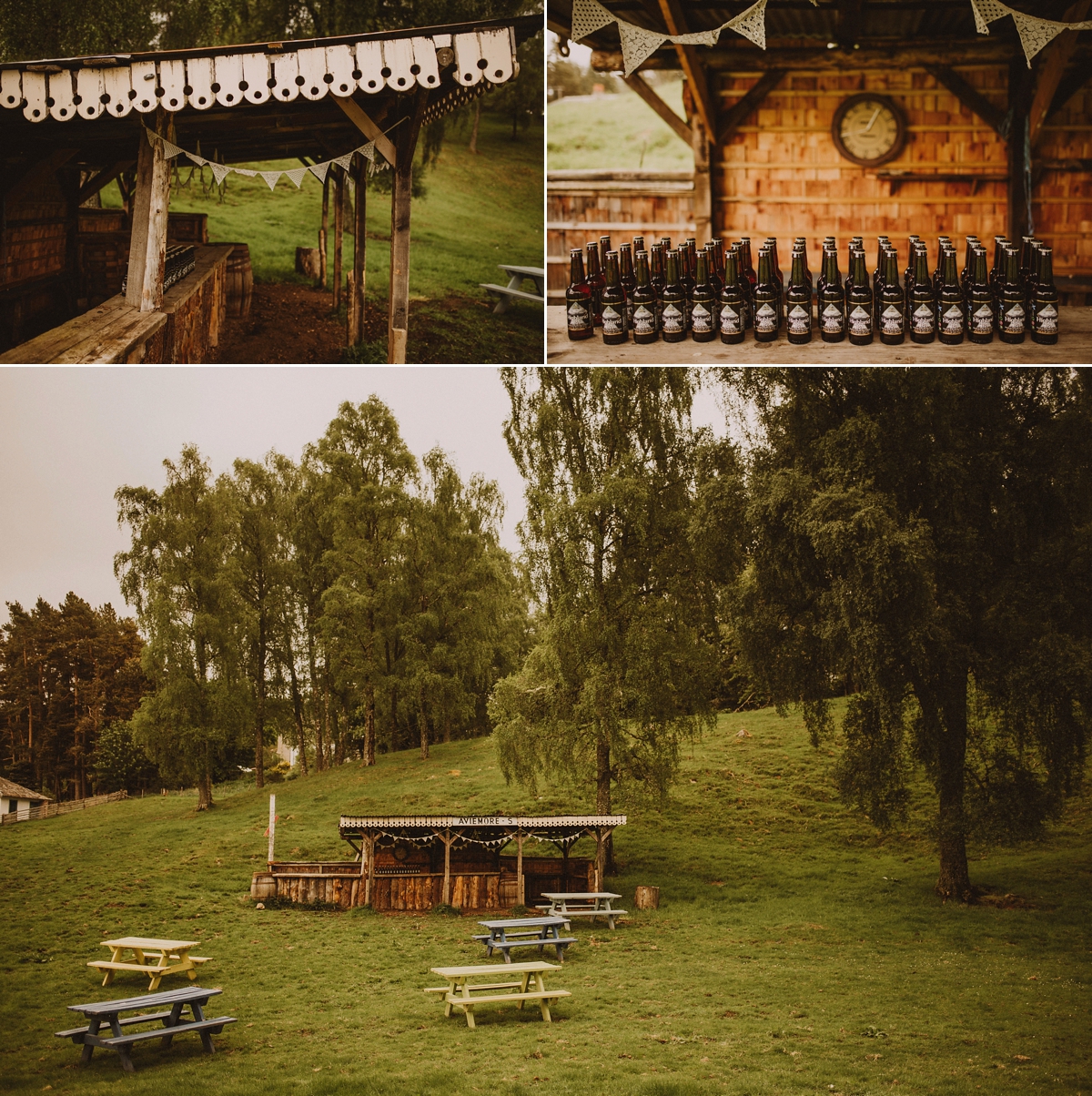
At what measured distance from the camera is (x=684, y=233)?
8070mm

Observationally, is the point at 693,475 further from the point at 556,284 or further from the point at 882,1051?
the point at 882,1051

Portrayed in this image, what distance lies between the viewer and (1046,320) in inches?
186

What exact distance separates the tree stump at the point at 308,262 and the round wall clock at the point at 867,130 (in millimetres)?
3666

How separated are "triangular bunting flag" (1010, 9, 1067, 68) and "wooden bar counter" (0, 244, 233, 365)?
175 inches

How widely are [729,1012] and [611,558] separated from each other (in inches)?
226

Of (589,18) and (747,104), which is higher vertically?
(747,104)

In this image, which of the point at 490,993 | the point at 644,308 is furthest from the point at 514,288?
the point at 490,993

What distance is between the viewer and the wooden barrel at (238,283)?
292 inches

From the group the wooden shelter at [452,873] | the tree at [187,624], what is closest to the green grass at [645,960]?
the wooden shelter at [452,873]

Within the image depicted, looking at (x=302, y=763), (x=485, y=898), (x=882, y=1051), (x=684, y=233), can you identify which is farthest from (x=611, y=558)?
(x=302, y=763)

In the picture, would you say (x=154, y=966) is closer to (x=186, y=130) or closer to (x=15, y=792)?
(x=15, y=792)

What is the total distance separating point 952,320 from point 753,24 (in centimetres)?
168

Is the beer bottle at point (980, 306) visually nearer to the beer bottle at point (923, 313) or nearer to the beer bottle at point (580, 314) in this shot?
the beer bottle at point (923, 313)

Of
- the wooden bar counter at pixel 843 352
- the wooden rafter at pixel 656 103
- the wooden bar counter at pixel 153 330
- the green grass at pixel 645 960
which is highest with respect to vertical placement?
the wooden rafter at pixel 656 103
